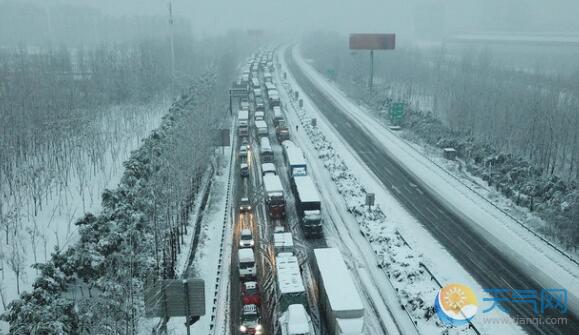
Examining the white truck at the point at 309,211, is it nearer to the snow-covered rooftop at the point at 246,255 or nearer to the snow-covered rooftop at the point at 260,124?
the snow-covered rooftop at the point at 246,255

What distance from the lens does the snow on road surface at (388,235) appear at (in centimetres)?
3072

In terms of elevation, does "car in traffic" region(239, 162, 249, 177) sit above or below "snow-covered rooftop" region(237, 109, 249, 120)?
below

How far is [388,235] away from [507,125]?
1220 inches

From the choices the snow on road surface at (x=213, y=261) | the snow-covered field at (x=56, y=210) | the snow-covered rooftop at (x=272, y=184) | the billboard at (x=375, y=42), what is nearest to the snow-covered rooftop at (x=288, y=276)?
the snow on road surface at (x=213, y=261)

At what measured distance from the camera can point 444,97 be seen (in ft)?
269

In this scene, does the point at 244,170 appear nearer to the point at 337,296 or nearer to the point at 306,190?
the point at 306,190

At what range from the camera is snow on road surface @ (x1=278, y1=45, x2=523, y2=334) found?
3072 centimetres

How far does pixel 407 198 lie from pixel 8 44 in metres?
142

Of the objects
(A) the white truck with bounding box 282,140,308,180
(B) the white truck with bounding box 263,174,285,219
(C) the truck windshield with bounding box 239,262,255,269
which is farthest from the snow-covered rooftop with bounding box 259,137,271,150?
(C) the truck windshield with bounding box 239,262,255,269

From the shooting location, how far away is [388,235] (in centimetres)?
3853

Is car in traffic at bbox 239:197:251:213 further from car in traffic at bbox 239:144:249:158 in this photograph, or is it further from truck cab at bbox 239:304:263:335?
truck cab at bbox 239:304:263:335

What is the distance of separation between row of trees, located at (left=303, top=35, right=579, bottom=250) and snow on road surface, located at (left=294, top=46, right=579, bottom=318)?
8.76 feet

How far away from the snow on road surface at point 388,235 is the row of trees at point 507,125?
1083 cm

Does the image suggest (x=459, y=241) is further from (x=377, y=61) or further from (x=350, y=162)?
(x=377, y=61)
